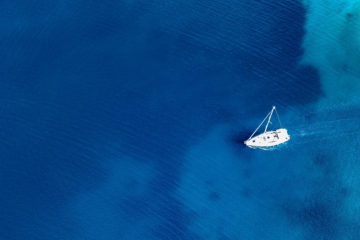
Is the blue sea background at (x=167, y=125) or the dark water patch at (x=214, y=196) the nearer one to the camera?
the blue sea background at (x=167, y=125)

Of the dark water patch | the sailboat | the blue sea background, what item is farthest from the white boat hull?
the dark water patch

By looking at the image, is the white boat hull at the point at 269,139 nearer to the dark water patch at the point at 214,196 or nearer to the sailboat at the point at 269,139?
the sailboat at the point at 269,139

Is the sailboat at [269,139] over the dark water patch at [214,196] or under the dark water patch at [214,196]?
over

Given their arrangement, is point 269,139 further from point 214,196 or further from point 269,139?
point 214,196

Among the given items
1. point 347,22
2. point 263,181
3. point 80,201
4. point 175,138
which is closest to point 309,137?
point 263,181

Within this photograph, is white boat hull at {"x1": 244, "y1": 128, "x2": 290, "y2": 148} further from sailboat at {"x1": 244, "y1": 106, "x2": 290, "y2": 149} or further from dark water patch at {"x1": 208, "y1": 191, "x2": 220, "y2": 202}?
dark water patch at {"x1": 208, "y1": 191, "x2": 220, "y2": 202}

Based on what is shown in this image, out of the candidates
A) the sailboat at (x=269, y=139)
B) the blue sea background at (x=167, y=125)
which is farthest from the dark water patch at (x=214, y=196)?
the sailboat at (x=269, y=139)

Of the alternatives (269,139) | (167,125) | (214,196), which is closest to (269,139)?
(269,139)
